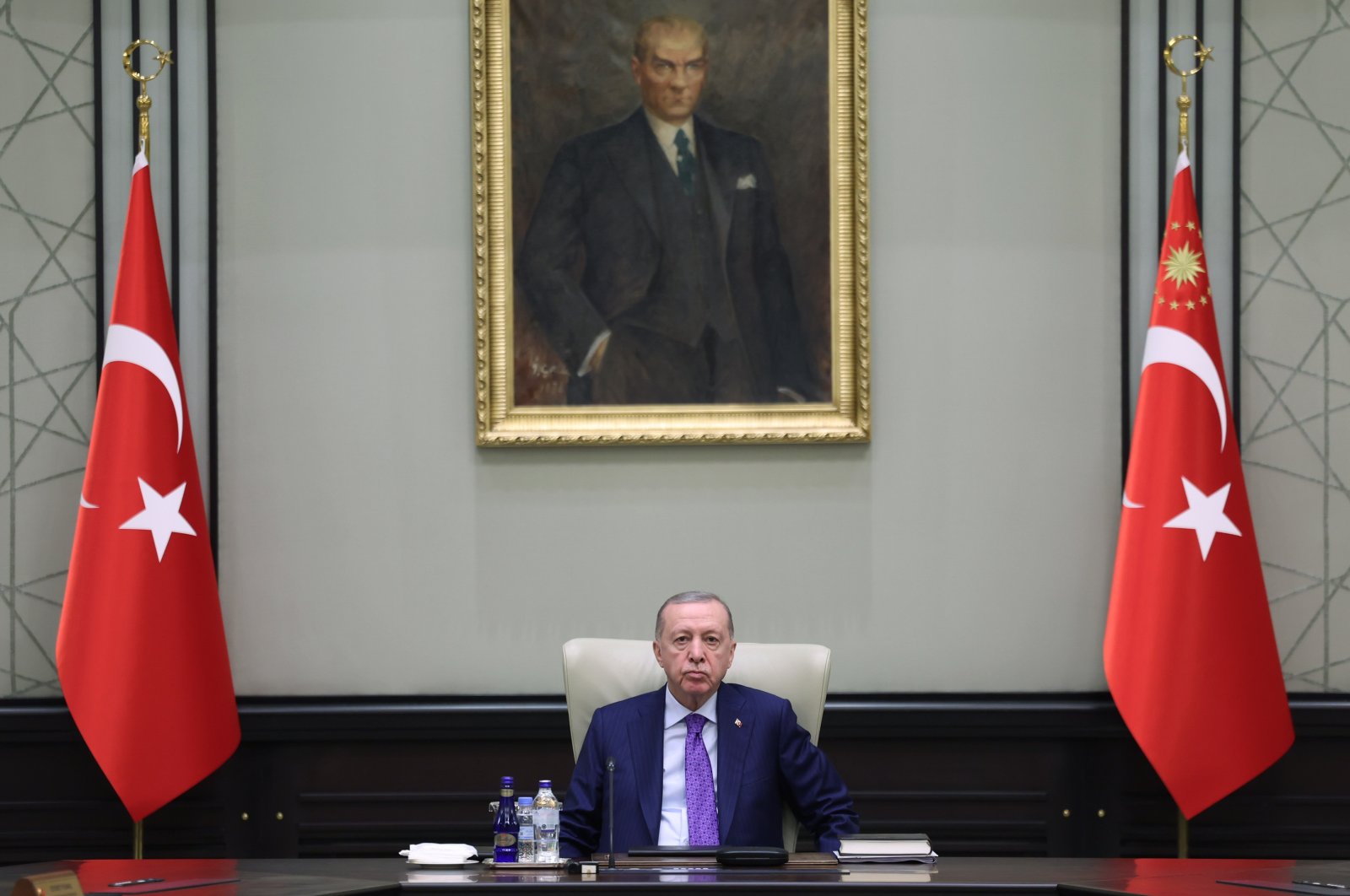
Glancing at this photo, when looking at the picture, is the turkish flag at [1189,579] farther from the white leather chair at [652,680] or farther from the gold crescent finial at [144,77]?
the gold crescent finial at [144,77]

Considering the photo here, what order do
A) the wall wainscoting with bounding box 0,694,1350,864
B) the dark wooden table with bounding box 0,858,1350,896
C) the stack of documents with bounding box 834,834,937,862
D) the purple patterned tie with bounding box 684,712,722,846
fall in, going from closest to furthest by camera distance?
the dark wooden table with bounding box 0,858,1350,896 → the stack of documents with bounding box 834,834,937,862 → the purple patterned tie with bounding box 684,712,722,846 → the wall wainscoting with bounding box 0,694,1350,864

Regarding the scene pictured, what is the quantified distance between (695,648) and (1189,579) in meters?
1.49

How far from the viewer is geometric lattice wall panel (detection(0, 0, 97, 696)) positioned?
4113 millimetres

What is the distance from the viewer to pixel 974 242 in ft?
13.5

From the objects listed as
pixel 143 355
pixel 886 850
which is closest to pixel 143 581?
pixel 143 355

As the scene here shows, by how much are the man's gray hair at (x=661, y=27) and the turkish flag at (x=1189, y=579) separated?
4.89 ft

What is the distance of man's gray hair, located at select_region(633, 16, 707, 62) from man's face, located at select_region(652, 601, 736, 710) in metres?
1.81

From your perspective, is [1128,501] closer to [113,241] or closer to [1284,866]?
[1284,866]

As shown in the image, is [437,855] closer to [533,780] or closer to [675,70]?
[533,780]

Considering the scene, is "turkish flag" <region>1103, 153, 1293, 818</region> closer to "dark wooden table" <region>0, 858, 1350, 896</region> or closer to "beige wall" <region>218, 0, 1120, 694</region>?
"beige wall" <region>218, 0, 1120, 694</region>

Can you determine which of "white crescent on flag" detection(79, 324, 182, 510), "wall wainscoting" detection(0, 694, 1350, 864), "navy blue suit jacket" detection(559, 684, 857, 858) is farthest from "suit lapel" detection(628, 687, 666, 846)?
"white crescent on flag" detection(79, 324, 182, 510)

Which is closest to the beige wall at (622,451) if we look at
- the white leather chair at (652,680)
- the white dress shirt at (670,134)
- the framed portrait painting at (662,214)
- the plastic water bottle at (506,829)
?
the framed portrait painting at (662,214)

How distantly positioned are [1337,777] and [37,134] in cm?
441

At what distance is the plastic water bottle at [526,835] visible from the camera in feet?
9.45
